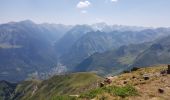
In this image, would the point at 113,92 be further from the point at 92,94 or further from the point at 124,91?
the point at 92,94

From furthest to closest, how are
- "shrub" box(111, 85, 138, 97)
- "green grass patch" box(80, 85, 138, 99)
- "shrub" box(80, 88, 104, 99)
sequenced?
"shrub" box(111, 85, 138, 97)
"green grass patch" box(80, 85, 138, 99)
"shrub" box(80, 88, 104, 99)

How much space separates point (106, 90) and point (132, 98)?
95.8 inches

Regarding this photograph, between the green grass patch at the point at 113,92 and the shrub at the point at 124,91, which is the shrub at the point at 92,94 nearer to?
the green grass patch at the point at 113,92

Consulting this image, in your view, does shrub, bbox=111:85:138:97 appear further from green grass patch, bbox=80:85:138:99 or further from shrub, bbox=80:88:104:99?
shrub, bbox=80:88:104:99

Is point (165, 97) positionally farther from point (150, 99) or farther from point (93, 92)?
point (93, 92)

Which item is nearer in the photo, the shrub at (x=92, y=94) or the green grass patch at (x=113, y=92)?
the shrub at (x=92, y=94)

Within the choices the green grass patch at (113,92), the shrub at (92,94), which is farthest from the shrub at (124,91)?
the shrub at (92,94)

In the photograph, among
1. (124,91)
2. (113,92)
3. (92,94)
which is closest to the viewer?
(92,94)

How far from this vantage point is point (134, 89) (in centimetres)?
2862

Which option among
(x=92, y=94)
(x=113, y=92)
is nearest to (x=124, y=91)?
(x=113, y=92)

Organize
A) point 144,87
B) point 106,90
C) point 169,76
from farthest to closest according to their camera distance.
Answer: point 169,76
point 144,87
point 106,90

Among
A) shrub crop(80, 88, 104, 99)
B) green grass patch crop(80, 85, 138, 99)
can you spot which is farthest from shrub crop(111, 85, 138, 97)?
shrub crop(80, 88, 104, 99)

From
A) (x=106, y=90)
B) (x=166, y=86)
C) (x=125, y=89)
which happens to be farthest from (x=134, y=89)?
(x=166, y=86)

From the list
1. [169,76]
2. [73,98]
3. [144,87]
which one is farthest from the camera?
[169,76]
